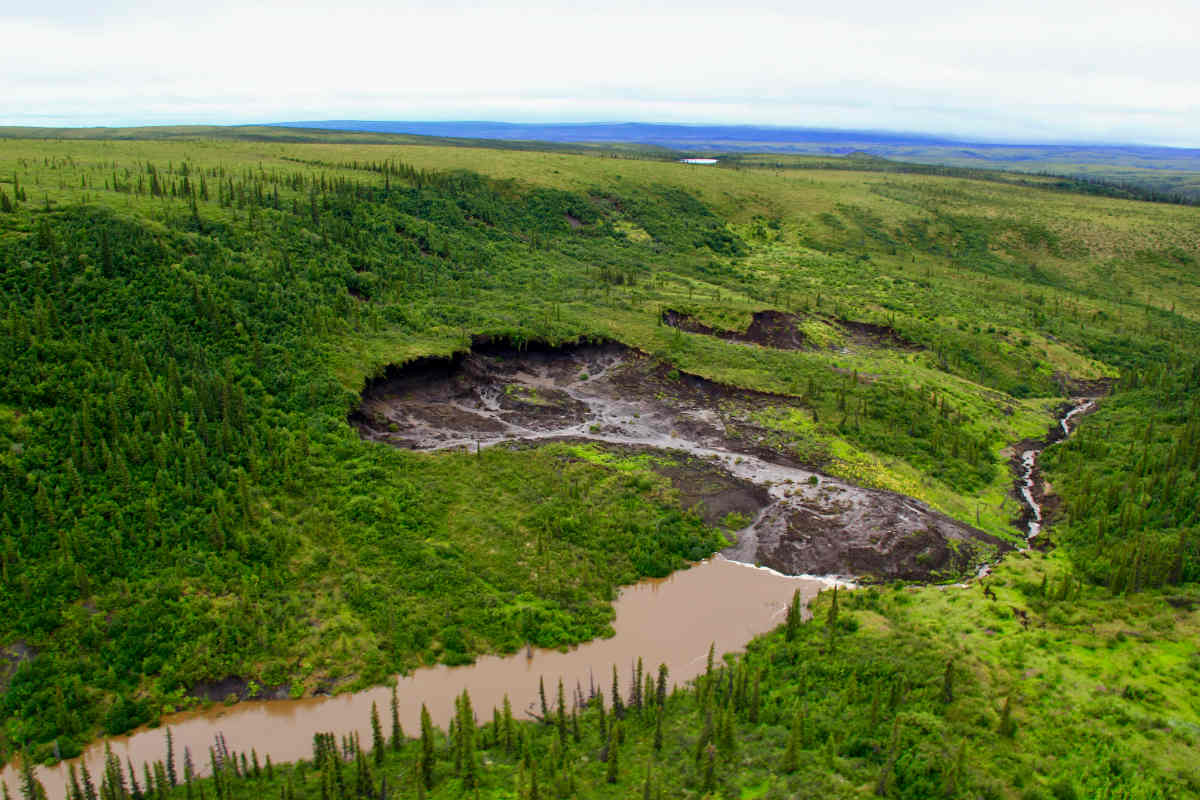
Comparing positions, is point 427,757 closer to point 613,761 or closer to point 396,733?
point 396,733

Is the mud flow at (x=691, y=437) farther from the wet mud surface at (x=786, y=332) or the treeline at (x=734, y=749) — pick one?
the wet mud surface at (x=786, y=332)

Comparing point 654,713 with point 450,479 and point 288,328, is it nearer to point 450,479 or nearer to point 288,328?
point 450,479

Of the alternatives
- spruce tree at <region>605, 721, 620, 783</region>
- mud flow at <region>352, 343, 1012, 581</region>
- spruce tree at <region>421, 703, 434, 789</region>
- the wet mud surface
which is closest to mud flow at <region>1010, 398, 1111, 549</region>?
mud flow at <region>352, 343, 1012, 581</region>

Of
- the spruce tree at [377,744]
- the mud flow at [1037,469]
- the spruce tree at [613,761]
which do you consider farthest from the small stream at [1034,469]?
the spruce tree at [377,744]

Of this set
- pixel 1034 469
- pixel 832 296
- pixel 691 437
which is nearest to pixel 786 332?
pixel 832 296

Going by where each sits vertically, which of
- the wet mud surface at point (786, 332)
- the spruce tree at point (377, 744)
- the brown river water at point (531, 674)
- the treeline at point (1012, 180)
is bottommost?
the brown river water at point (531, 674)

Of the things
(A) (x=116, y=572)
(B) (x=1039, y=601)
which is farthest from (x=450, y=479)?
(B) (x=1039, y=601)

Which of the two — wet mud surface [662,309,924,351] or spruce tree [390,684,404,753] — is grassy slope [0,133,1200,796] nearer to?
wet mud surface [662,309,924,351]
